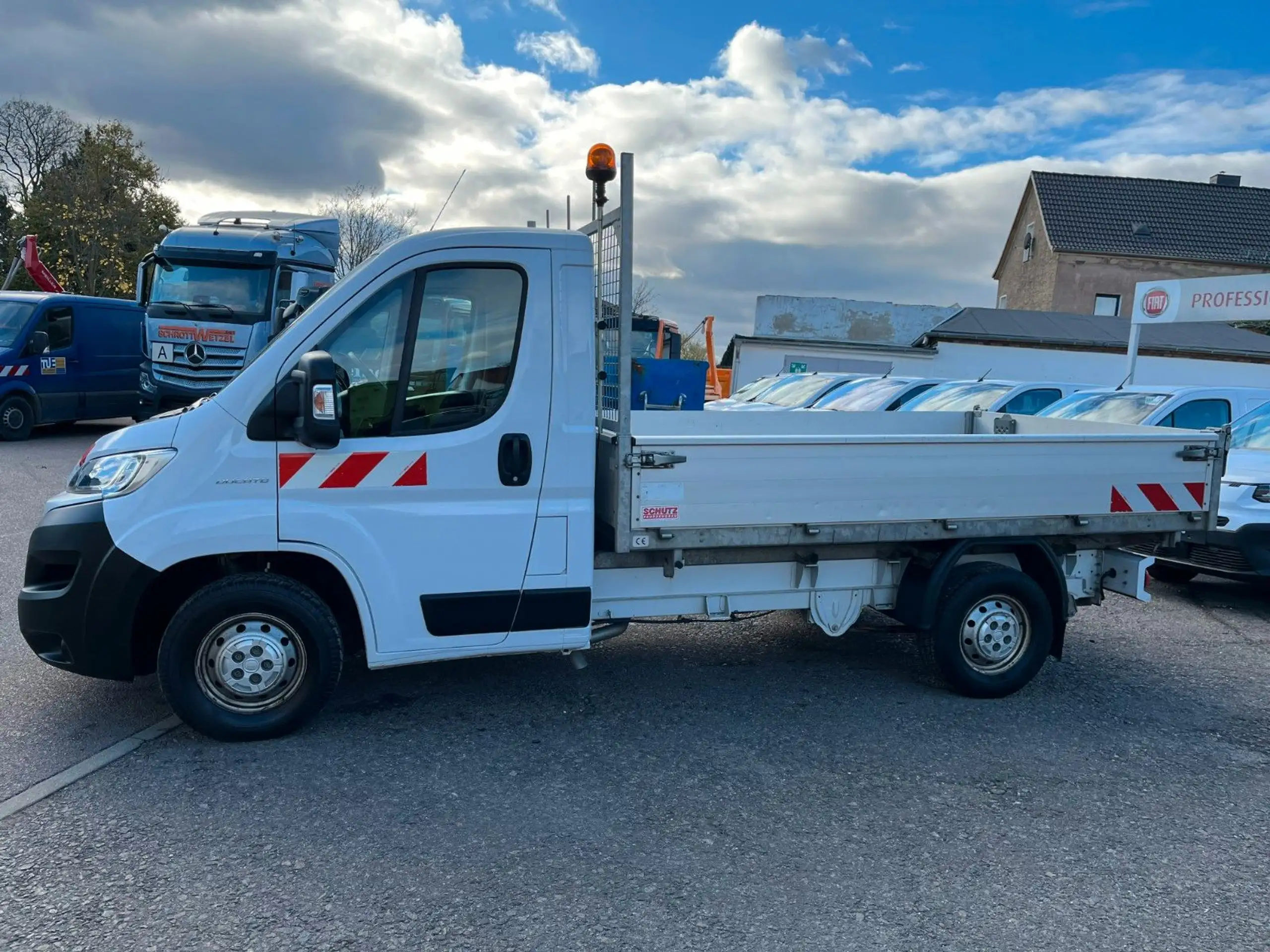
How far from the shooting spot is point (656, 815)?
3.91m

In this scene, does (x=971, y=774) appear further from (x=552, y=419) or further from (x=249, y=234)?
(x=249, y=234)

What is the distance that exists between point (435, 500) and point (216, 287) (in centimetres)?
1265

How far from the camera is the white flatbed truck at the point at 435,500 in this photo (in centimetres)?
418

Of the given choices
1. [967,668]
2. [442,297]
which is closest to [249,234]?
[442,297]

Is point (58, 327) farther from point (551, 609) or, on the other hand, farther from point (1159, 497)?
point (1159, 497)

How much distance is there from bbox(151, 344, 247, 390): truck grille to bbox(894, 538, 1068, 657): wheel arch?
12.7 metres

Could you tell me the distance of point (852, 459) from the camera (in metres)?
4.80

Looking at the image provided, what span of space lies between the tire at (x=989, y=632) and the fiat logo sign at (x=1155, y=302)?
→ 1517cm

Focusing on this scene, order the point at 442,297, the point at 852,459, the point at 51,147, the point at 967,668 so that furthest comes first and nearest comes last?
the point at 51,147 < the point at 967,668 < the point at 852,459 < the point at 442,297

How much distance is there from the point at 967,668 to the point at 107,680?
4613mm

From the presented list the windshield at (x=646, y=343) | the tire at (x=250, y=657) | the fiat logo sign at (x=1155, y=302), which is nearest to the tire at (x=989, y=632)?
the tire at (x=250, y=657)

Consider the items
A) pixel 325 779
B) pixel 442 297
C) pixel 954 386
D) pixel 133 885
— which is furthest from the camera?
pixel 954 386

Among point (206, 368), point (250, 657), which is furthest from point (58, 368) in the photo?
point (250, 657)

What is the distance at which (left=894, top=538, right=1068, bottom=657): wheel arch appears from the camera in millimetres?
5156
